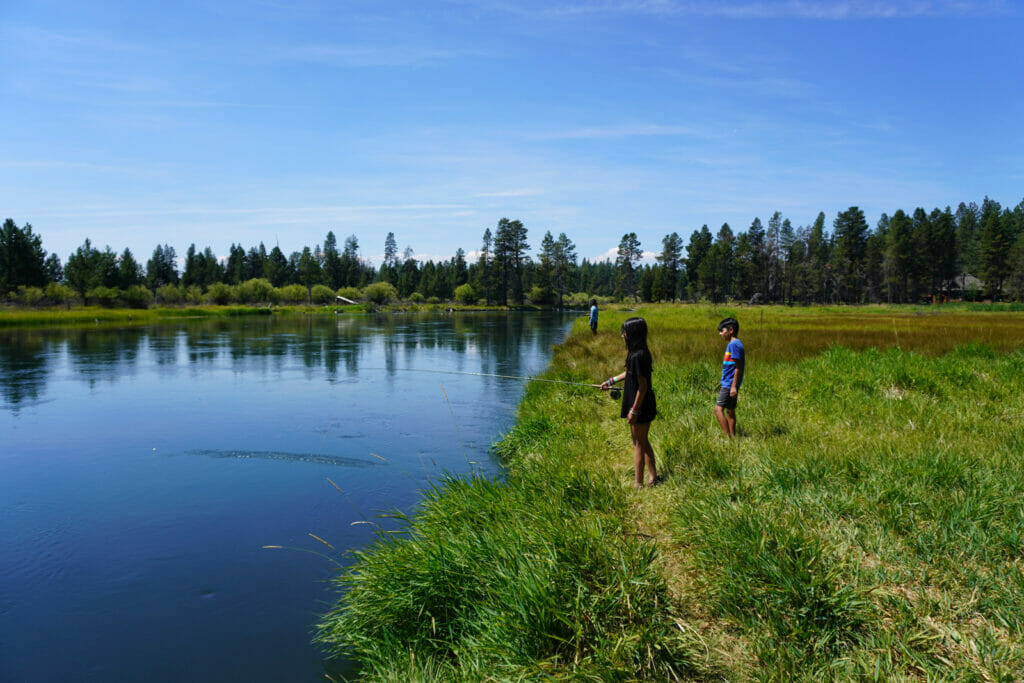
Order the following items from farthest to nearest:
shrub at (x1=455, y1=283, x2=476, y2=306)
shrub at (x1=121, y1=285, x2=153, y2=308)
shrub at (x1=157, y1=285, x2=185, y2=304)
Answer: shrub at (x1=455, y1=283, x2=476, y2=306) → shrub at (x1=157, y1=285, x2=185, y2=304) → shrub at (x1=121, y1=285, x2=153, y2=308)

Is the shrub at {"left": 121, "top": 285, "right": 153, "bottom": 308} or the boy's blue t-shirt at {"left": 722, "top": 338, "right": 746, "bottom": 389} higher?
the shrub at {"left": 121, "top": 285, "right": 153, "bottom": 308}

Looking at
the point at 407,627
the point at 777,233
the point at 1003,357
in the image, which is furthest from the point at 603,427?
the point at 777,233

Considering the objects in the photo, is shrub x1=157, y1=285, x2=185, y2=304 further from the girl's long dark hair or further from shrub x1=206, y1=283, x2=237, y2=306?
the girl's long dark hair

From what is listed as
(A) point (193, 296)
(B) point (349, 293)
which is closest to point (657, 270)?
(B) point (349, 293)

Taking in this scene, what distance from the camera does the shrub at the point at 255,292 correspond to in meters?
91.2

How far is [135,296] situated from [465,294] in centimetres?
5346

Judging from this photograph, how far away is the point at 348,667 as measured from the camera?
488 cm

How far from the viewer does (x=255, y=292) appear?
92625 mm

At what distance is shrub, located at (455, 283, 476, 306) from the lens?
109 meters

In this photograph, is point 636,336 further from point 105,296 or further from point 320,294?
point 320,294

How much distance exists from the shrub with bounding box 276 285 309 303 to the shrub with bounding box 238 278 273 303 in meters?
2.09

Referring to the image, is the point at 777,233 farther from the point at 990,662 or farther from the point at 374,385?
the point at 990,662

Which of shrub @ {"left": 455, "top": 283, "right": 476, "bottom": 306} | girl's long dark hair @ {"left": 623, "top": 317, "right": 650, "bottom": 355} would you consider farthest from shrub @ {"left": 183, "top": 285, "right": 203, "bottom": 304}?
girl's long dark hair @ {"left": 623, "top": 317, "right": 650, "bottom": 355}

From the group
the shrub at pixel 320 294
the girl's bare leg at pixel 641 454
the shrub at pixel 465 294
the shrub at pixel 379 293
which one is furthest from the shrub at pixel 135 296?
the girl's bare leg at pixel 641 454
